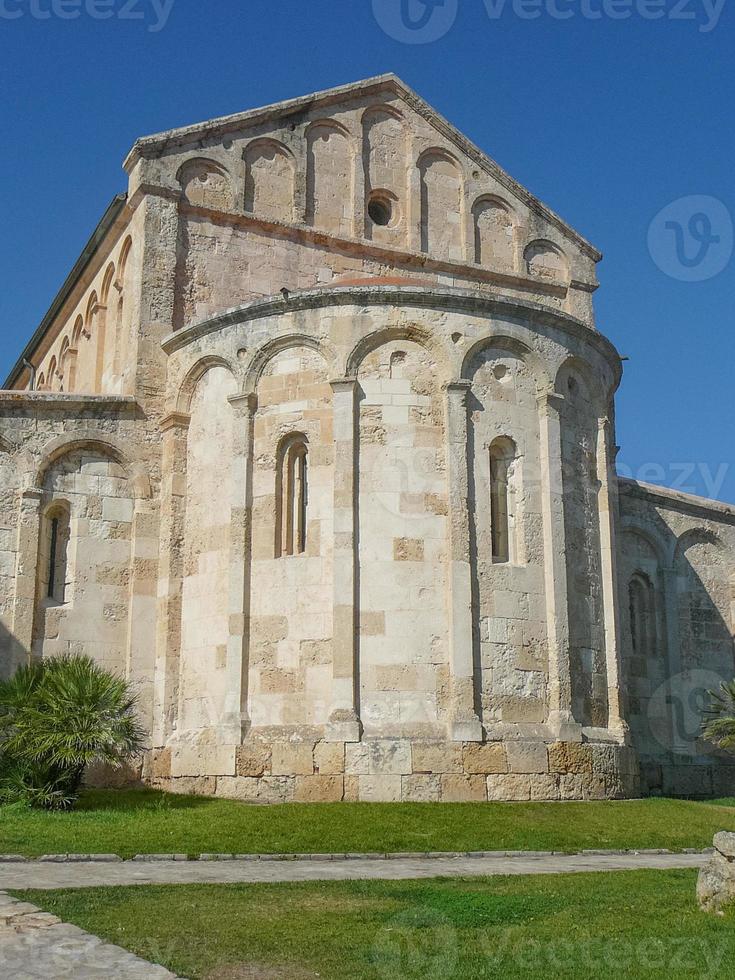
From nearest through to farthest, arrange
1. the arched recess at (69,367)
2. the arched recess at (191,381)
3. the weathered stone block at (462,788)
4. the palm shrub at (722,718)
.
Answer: the weathered stone block at (462,788)
the arched recess at (191,381)
the palm shrub at (722,718)
the arched recess at (69,367)

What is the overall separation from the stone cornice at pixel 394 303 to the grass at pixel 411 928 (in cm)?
1101

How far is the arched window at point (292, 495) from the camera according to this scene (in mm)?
18766

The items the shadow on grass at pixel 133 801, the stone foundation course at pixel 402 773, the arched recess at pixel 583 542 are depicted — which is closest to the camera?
the shadow on grass at pixel 133 801

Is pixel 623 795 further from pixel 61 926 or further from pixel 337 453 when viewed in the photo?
pixel 61 926

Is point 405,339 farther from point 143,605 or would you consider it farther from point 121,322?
point 121,322

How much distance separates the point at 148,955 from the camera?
7238 mm

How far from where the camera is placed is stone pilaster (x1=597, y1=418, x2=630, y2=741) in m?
19.5

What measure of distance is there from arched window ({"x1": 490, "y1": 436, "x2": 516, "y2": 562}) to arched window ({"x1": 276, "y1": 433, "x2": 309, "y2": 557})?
3.06 meters

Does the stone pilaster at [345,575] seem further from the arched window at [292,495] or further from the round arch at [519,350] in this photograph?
the round arch at [519,350]

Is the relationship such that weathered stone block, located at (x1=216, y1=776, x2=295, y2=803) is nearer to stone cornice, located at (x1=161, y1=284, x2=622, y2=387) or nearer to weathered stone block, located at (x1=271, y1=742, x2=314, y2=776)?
weathered stone block, located at (x1=271, y1=742, x2=314, y2=776)

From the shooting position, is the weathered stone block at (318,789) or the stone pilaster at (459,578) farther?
the stone pilaster at (459,578)

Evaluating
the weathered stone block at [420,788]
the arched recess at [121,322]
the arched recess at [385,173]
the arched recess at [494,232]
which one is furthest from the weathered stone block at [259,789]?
the arched recess at [494,232]

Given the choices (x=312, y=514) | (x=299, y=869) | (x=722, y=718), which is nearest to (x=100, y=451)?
(x=312, y=514)

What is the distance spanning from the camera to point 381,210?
2508 centimetres
